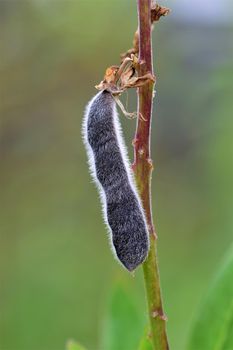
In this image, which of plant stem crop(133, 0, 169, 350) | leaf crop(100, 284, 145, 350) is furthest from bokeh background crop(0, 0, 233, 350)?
plant stem crop(133, 0, 169, 350)

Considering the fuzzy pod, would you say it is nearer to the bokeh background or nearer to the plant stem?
the plant stem
